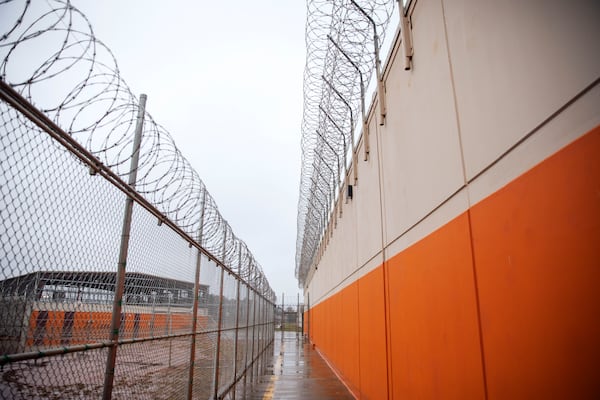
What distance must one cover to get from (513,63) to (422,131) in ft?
5.08

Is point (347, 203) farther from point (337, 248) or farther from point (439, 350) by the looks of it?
point (439, 350)

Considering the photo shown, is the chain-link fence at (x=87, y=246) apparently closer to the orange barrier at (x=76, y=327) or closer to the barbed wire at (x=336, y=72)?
the orange barrier at (x=76, y=327)

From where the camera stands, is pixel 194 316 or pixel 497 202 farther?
pixel 194 316

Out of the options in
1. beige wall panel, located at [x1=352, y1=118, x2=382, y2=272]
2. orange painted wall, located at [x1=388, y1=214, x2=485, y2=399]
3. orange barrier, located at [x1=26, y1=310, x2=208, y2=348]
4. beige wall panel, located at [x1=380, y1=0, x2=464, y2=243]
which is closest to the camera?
orange barrier, located at [x1=26, y1=310, x2=208, y2=348]

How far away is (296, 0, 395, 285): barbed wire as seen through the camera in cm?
584

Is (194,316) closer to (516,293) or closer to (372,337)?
(372,337)

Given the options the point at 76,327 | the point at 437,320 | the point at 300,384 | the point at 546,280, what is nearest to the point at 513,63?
the point at 546,280

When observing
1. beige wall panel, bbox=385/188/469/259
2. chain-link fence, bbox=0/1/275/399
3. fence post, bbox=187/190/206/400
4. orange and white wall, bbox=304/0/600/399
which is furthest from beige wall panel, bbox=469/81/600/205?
fence post, bbox=187/190/206/400

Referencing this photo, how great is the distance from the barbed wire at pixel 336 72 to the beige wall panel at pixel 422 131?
1281 millimetres

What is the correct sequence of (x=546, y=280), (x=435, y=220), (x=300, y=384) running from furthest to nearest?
(x=300, y=384) < (x=435, y=220) < (x=546, y=280)

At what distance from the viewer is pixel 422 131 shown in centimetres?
375

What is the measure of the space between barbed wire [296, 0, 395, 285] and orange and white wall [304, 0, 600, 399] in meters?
1.47

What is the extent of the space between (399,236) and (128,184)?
121 inches

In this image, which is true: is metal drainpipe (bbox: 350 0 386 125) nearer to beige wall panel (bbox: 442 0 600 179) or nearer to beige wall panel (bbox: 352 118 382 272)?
beige wall panel (bbox: 352 118 382 272)
